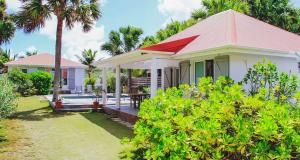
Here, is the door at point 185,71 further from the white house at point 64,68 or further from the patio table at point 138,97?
the white house at point 64,68

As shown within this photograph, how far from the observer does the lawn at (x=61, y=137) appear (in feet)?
27.1

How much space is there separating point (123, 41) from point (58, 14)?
19022 mm

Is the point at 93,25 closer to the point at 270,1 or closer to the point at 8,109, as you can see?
the point at 8,109

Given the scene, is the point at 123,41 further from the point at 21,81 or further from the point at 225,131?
the point at 225,131

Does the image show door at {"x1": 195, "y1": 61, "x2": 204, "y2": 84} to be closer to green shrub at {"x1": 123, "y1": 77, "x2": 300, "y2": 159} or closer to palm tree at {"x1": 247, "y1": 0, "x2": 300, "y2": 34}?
green shrub at {"x1": 123, "y1": 77, "x2": 300, "y2": 159}

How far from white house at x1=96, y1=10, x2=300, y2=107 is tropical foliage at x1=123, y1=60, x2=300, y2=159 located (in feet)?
18.6

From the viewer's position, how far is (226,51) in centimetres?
1007

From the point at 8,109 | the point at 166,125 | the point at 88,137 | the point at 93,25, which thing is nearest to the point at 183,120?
the point at 166,125

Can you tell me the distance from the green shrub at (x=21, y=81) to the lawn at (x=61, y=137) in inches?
570

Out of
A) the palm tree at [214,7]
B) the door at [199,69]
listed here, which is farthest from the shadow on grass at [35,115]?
the palm tree at [214,7]

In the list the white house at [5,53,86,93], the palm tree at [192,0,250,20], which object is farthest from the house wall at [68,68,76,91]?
the palm tree at [192,0,250,20]

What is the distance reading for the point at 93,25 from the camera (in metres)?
21.6

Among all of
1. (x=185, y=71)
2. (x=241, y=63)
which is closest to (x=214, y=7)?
(x=185, y=71)

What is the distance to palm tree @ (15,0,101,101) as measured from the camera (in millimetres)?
19109
